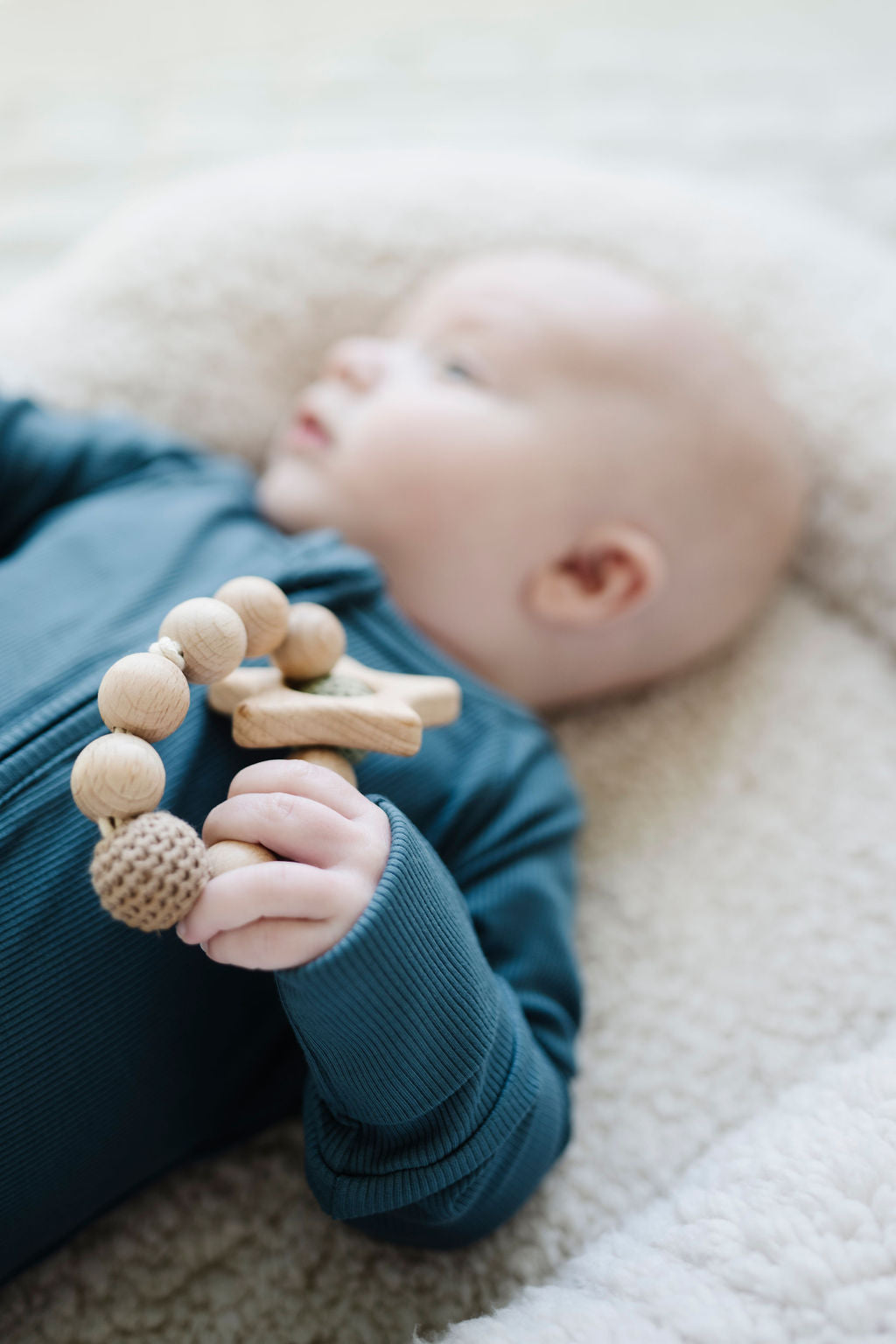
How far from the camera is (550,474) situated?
0.91 m

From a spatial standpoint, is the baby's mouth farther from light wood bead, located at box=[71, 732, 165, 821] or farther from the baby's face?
light wood bead, located at box=[71, 732, 165, 821]

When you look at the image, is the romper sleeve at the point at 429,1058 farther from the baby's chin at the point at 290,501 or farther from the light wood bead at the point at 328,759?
the baby's chin at the point at 290,501

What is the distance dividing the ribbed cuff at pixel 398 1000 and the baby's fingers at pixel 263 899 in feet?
0.08

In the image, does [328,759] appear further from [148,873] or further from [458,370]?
[458,370]

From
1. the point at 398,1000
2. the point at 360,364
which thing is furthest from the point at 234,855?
the point at 360,364

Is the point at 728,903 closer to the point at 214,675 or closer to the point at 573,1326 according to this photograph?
the point at 573,1326

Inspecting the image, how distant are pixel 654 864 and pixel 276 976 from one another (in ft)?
1.61

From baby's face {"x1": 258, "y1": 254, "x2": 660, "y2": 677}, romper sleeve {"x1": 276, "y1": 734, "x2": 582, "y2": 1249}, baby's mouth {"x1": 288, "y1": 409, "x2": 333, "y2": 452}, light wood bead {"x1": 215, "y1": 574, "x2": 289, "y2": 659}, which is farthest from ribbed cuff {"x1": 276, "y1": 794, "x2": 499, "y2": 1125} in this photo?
baby's mouth {"x1": 288, "y1": 409, "x2": 333, "y2": 452}

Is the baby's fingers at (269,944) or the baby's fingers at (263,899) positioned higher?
the baby's fingers at (263,899)

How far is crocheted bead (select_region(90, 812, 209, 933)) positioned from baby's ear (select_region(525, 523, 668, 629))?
0.54 meters

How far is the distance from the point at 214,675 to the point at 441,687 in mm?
186

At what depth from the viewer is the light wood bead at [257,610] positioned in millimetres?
599

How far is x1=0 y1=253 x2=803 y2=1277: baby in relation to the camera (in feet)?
1.90

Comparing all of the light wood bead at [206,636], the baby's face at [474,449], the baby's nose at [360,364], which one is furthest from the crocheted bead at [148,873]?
the baby's nose at [360,364]
